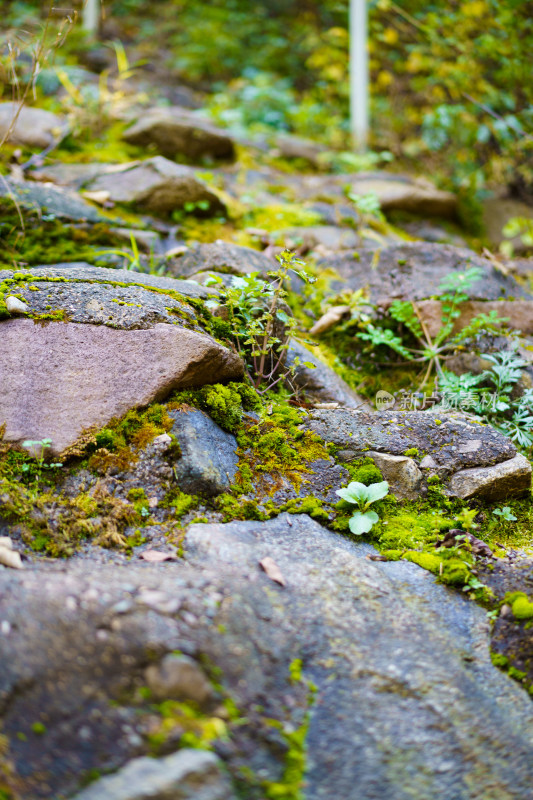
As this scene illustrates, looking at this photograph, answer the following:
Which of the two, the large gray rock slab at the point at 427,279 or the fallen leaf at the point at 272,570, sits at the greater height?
the large gray rock slab at the point at 427,279

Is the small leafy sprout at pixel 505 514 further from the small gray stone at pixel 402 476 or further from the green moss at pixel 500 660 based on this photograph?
the green moss at pixel 500 660

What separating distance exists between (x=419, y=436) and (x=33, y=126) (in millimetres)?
4804

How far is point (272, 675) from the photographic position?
1450 millimetres

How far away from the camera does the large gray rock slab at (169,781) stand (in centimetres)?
116

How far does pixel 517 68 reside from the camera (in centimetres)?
605

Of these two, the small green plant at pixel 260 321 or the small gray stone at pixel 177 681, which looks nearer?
the small gray stone at pixel 177 681

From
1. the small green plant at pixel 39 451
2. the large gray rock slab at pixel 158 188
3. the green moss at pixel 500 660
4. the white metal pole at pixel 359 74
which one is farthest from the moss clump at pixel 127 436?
the white metal pole at pixel 359 74

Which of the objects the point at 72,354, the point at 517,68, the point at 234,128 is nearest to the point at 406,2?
the point at 517,68

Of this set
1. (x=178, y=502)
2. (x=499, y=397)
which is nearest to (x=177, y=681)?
(x=178, y=502)

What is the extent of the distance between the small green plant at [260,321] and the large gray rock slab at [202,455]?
0.50 metres

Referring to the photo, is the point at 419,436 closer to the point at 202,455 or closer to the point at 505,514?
the point at 505,514

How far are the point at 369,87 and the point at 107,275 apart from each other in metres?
7.12

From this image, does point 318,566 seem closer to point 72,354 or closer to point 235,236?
point 72,354

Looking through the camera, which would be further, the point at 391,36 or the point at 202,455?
the point at 391,36
